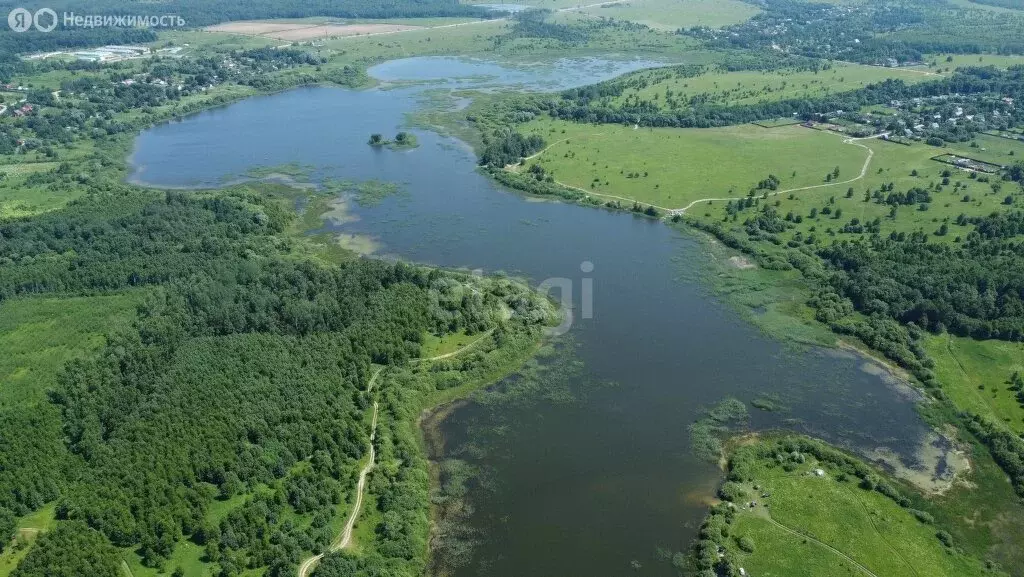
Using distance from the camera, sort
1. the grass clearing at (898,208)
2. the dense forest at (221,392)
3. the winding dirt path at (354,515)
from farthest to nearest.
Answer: the grass clearing at (898,208) < the dense forest at (221,392) < the winding dirt path at (354,515)

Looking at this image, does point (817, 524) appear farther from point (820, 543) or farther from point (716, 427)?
point (716, 427)

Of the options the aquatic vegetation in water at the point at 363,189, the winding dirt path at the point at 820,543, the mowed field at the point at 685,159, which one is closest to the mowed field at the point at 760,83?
the mowed field at the point at 685,159

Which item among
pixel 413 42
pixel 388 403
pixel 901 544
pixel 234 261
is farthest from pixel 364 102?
pixel 901 544

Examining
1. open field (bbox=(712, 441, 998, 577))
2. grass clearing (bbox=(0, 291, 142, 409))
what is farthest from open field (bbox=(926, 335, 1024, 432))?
grass clearing (bbox=(0, 291, 142, 409))

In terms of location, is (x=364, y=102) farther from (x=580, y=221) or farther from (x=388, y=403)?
(x=388, y=403)

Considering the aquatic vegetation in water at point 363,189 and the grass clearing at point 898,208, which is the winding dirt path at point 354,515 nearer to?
the aquatic vegetation in water at point 363,189

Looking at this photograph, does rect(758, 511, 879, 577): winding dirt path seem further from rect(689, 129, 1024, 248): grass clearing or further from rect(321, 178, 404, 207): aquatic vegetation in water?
rect(321, 178, 404, 207): aquatic vegetation in water

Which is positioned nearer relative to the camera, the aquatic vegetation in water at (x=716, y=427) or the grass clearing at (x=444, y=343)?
the aquatic vegetation in water at (x=716, y=427)
